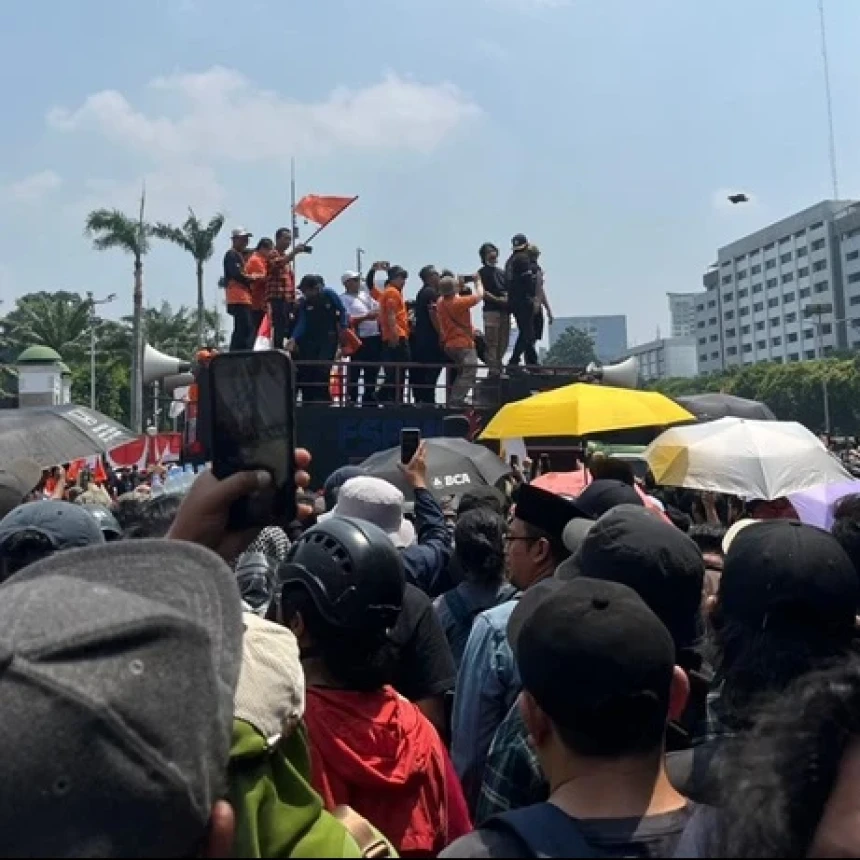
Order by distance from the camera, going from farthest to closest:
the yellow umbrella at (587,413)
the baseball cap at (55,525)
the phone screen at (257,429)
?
the yellow umbrella at (587,413) → the baseball cap at (55,525) → the phone screen at (257,429)

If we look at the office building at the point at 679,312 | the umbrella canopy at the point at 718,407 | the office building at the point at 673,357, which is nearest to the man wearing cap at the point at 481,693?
the umbrella canopy at the point at 718,407

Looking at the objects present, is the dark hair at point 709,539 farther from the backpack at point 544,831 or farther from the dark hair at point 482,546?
the backpack at point 544,831

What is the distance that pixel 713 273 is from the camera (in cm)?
13638

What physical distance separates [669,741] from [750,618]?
0.35 metres

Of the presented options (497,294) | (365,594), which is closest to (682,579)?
(365,594)

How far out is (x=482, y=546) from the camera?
3.75 meters

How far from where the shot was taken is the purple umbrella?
537cm

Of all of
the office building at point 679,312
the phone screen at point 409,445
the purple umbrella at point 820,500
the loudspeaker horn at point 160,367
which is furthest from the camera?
the office building at point 679,312

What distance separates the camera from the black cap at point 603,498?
4.16 m

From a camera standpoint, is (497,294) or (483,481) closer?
(483,481)

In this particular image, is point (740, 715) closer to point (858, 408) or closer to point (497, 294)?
point (497, 294)

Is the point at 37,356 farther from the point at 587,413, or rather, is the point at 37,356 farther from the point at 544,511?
the point at 544,511

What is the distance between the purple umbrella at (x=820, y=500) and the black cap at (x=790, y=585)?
9.24 feet

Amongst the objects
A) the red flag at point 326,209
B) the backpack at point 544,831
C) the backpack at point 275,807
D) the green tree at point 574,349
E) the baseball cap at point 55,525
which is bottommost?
the backpack at point 544,831
